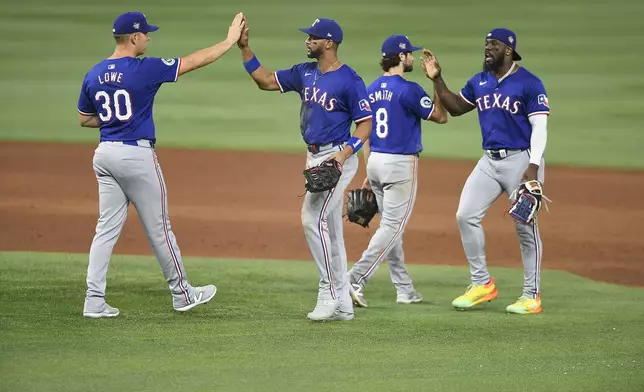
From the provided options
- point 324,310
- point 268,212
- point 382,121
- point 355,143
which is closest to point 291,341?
point 324,310

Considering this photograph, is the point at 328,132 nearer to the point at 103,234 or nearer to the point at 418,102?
the point at 418,102

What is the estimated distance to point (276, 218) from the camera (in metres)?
11.8

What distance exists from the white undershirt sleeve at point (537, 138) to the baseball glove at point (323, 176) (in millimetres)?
1405

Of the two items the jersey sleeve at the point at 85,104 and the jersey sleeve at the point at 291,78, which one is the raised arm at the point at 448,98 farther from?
the jersey sleeve at the point at 85,104

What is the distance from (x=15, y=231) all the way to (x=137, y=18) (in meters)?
5.24

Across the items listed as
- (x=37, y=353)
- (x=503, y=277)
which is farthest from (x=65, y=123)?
(x=37, y=353)

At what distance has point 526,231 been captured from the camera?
6840mm

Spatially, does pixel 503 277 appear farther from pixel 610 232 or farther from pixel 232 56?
pixel 232 56

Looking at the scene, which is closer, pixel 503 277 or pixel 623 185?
pixel 503 277

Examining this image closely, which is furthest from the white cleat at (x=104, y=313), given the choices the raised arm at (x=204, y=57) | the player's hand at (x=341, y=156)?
the player's hand at (x=341, y=156)

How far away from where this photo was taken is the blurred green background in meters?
15.6

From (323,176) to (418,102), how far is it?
1.34 m

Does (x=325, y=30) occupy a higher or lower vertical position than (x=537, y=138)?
higher

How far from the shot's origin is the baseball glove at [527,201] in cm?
646
